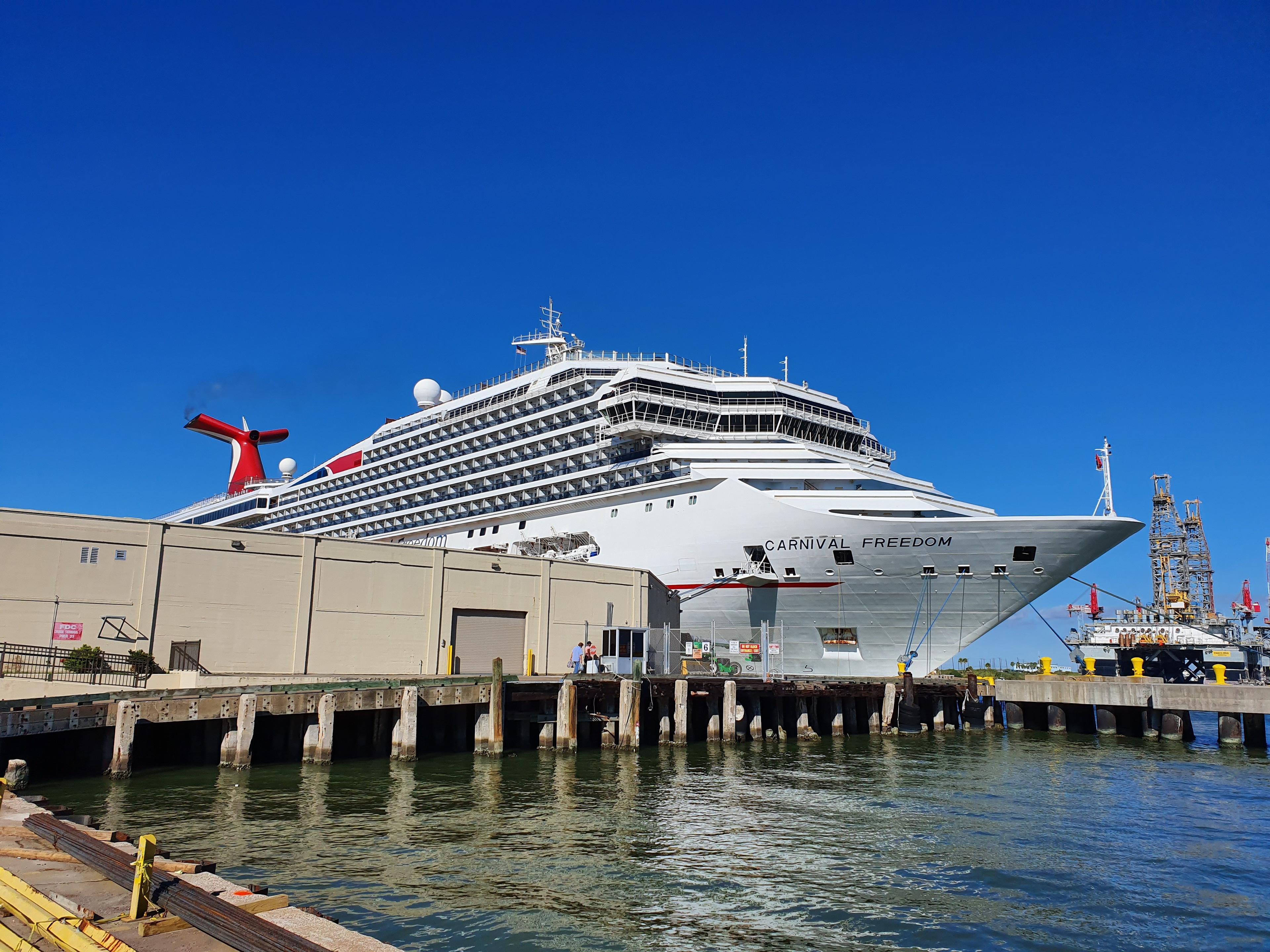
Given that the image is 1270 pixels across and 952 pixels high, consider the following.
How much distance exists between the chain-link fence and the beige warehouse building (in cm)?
252

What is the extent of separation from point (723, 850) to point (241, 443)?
269 ft


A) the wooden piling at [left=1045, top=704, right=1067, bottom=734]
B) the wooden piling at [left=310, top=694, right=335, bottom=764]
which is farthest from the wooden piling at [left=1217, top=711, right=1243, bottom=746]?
the wooden piling at [left=310, top=694, right=335, bottom=764]

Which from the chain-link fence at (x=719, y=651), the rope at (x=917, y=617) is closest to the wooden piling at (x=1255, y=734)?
the rope at (x=917, y=617)

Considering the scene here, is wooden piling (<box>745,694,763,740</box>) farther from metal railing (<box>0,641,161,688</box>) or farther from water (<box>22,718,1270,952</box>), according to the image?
metal railing (<box>0,641,161,688</box>)

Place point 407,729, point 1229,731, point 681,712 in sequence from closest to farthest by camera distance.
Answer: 1. point 407,729
2. point 681,712
3. point 1229,731

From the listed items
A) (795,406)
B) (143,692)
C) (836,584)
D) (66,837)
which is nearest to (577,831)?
(66,837)

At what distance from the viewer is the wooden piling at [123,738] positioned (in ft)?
63.0

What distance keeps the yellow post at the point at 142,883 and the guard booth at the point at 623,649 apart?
23.5 metres

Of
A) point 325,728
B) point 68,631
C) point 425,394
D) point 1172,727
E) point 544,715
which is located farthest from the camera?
point 425,394

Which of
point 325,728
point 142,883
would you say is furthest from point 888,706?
point 142,883

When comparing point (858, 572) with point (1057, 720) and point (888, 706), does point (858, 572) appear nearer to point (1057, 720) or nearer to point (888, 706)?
point (888, 706)

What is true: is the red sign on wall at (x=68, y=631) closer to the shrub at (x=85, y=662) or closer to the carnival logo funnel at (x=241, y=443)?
the shrub at (x=85, y=662)

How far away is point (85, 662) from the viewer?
2359 centimetres

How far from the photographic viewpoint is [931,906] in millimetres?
12180
